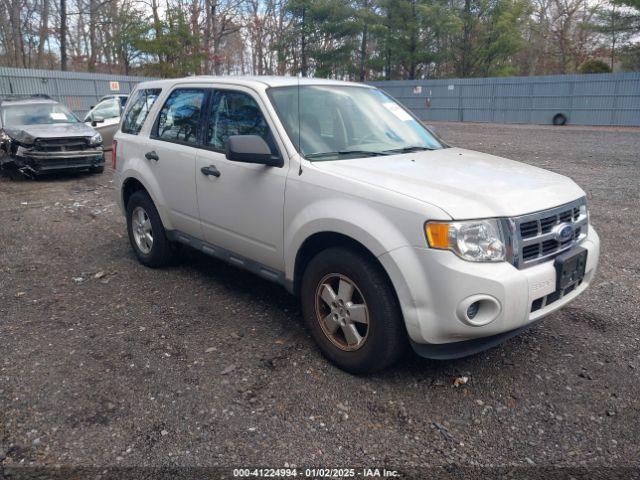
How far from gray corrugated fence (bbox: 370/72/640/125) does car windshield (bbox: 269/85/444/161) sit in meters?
24.2

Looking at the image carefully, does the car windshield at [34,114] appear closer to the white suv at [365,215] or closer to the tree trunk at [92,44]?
the white suv at [365,215]

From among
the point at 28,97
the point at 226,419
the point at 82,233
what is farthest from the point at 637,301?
the point at 28,97

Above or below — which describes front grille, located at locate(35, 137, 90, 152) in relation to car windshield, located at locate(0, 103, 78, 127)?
below

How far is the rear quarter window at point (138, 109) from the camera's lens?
18.0 ft

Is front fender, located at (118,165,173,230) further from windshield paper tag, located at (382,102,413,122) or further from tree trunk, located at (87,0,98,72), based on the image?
tree trunk, located at (87,0,98,72)

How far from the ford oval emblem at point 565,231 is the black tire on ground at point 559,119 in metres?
26.1

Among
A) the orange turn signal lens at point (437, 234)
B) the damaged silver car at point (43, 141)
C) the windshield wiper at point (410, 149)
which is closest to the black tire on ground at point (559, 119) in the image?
the damaged silver car at point (43, 141)

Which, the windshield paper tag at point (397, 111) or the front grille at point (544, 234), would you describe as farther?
the windshield paper tag at point (397, 111)

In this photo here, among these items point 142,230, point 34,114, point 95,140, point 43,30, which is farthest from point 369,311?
point 43,30

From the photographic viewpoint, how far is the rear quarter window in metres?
5.49

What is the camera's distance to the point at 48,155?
36.6 ft

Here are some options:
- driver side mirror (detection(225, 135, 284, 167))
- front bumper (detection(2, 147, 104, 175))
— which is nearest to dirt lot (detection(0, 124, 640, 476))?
driver side mirror (detection(225, 135, 284, 167))

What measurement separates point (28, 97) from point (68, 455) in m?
12.6

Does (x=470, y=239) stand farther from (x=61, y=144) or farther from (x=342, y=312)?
(x=61, y=144)
